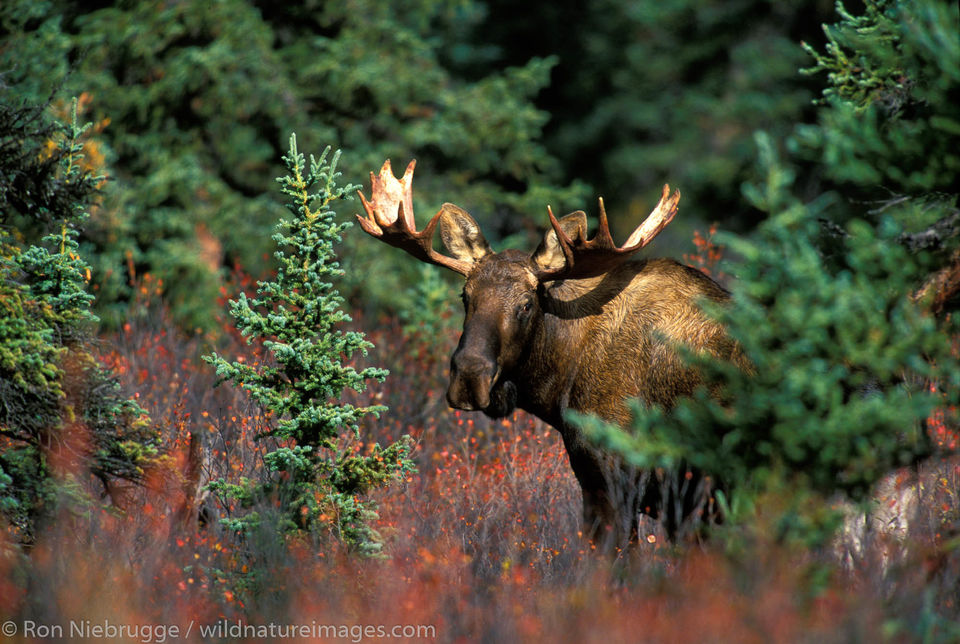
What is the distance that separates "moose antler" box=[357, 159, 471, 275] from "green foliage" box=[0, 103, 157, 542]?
73.8 inches

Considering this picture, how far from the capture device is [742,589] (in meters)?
4.21

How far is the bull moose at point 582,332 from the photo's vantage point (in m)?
6.43

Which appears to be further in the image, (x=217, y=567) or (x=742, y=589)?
(x=217, y=567)

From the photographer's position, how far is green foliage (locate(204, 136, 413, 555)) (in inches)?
232

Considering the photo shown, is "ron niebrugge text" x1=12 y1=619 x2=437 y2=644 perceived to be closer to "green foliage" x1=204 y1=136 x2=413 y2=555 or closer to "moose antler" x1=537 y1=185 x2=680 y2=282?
"green foliage" x1=204 y1=136 x2=413 y2=555

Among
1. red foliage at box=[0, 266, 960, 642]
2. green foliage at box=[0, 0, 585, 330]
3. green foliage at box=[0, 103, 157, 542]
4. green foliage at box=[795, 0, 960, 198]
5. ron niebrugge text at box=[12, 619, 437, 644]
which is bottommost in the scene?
ron niebrugge text at box=[12, 619, 437, 644]

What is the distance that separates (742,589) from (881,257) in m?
1.54

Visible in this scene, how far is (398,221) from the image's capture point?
7.14 metres

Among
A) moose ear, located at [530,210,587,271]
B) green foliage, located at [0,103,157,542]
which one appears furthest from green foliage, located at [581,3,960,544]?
green foliage, located at [0,103,157,542]

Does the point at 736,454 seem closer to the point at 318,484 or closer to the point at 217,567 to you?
the point at 318,484

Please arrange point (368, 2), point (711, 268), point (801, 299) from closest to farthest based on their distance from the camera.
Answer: point (801, 299) < point (711, 268) < point (368, 2)

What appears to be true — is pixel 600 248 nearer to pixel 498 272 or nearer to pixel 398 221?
pixel 498 272

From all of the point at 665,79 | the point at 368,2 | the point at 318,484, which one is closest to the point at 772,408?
the point at 318,484

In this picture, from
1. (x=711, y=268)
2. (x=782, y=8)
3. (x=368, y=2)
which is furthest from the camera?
(x=782, y=8)
